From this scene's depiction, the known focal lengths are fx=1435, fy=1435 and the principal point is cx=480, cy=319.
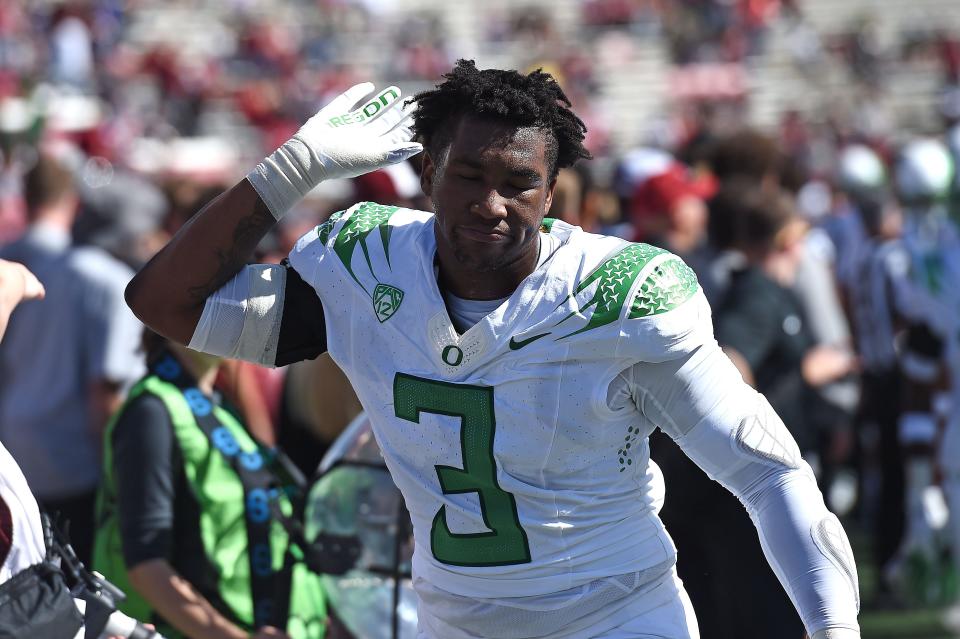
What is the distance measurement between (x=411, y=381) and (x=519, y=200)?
360mm

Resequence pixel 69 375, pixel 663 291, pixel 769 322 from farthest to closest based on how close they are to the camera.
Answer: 1. pixel 69 375
2. pixel 769 322
3. pixel 663 291

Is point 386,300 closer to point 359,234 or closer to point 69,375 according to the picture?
point 359,234

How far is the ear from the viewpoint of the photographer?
2.56m

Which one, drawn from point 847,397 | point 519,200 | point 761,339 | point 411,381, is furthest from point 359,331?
point 847,397

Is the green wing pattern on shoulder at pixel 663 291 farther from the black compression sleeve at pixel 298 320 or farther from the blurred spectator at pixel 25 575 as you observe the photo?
A: the blurred spectator at pixel 25 575

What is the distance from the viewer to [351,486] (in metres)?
3.38

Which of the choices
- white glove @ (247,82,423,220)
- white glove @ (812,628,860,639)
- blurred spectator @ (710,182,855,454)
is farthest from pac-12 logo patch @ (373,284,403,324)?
blurred spectator @ (710,182,855,454)

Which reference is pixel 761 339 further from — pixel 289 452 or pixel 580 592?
pixel 580 592

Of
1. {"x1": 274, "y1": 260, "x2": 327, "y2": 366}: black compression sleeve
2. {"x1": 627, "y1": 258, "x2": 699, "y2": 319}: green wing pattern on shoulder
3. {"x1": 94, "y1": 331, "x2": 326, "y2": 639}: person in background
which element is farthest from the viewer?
{"x1": 94, "y1": 331, "x2": 326, "y2": 639}: person in background

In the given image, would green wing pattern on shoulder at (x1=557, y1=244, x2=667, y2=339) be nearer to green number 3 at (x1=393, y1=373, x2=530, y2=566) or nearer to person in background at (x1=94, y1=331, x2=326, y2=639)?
green number 3 at (x1=393, y1=373, x2=530, y2=566)

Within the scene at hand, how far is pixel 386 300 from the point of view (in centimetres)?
250

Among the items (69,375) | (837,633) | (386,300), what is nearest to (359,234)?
(386,300)

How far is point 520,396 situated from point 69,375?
315 centimetres

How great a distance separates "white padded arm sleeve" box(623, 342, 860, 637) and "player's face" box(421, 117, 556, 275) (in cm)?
30
